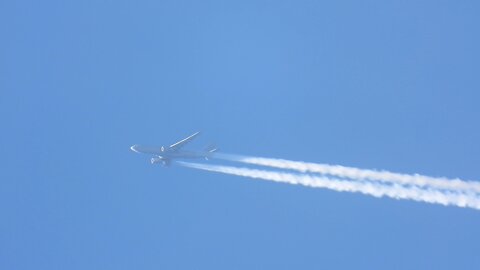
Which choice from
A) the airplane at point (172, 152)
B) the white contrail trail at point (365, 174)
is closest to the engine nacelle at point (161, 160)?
the airplane at point (172, 152)

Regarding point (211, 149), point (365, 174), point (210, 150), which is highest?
point (211, 149)

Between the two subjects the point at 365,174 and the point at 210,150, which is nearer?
the point at 365,174

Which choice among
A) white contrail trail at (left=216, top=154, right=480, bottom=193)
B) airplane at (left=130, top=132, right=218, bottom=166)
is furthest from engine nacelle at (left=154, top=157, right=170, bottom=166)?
white contrail trail at (left=216, top=154, right=480, bottom=193)

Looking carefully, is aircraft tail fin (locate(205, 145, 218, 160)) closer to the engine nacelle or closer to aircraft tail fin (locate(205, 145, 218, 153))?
aircraft tail fin (locate(205, 145, 218, 153))

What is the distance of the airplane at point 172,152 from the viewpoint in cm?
6750

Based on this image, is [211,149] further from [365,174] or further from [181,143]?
[365,174]

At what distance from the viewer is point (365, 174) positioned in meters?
53.4

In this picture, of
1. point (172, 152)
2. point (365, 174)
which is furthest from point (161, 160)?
point (365, 174)

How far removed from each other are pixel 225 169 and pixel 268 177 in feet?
16.1

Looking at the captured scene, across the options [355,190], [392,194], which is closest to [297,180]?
[355,190]

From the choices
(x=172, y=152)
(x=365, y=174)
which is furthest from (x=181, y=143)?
(x=365, y=174)

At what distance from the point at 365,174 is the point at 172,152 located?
74.1ft

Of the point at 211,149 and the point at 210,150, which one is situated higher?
the point at 211,149

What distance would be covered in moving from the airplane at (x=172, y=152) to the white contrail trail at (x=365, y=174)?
11.0 ft
